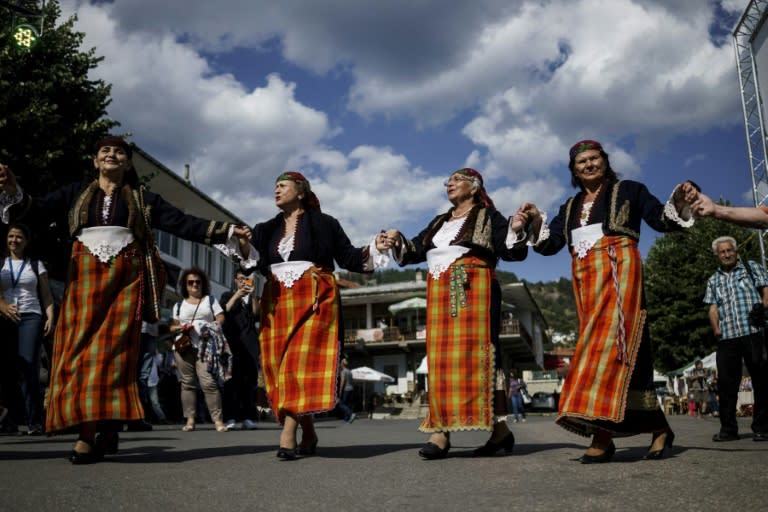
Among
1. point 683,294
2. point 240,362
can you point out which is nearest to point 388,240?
point 240,362

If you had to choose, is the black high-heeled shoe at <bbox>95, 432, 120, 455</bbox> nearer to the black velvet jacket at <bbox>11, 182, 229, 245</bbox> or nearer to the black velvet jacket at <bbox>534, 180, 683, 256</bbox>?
the black velvet jacket at <bbox>11, 182, 229, 245</bbox>

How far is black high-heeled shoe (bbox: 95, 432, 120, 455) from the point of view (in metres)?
4.59

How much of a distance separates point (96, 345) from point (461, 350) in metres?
2.32

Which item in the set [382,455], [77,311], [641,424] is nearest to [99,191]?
[77,311]

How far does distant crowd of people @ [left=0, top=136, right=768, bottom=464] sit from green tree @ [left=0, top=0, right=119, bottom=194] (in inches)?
402

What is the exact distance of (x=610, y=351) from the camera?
4.27 m

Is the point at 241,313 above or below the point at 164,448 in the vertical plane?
above

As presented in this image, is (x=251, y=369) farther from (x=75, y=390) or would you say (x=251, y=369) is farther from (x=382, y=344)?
(x=382, y=344)

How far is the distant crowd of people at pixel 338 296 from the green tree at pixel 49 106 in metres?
10.2

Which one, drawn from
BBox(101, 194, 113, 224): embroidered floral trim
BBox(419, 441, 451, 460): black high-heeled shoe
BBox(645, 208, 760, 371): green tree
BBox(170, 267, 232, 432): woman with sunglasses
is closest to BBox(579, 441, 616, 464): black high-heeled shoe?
BBox(419, 441, 451, 460): black high-heeled shoe

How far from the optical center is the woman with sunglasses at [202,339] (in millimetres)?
8617

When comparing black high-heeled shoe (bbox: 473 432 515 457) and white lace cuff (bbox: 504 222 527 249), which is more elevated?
white lace cuff (bbox: 504 222 527 249)

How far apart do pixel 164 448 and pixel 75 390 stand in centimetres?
160

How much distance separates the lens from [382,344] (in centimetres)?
4256
